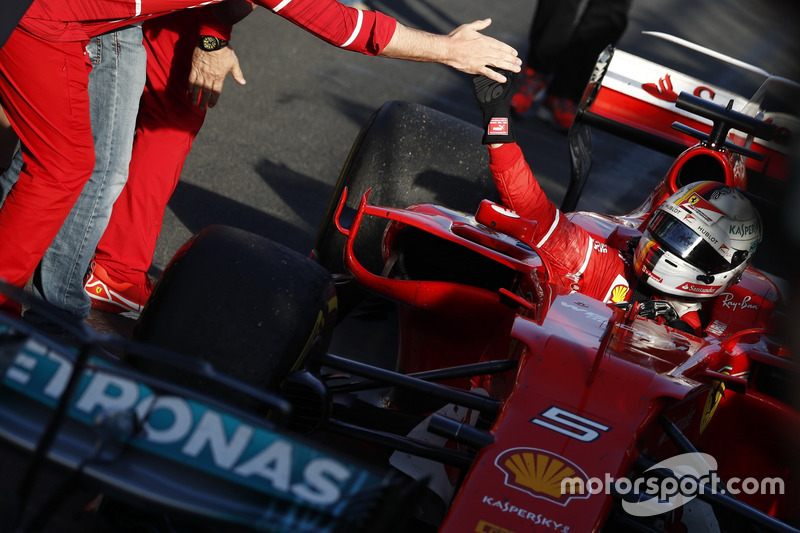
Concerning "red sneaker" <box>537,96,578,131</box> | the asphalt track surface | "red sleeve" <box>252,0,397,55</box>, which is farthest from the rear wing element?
"red sneaker" <box>537,96,578,131</box>

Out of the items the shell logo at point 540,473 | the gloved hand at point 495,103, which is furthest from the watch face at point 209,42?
the shell logo at point 540,473

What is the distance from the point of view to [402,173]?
3.44 metres

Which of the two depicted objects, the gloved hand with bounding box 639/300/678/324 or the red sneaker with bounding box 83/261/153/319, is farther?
the red sneaker with bounding box 83/261/153/319

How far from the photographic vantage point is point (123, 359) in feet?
7.34

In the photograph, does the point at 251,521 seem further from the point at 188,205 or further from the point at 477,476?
the point at 188,205

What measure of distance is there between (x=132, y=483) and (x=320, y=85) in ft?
15.4

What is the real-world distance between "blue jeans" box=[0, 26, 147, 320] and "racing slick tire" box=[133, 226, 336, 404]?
0.75 meters

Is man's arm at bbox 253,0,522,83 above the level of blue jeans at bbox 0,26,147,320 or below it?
above

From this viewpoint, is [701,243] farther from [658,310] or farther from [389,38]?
[389,38]

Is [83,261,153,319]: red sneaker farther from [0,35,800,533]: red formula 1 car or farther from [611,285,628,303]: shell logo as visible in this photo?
[611,285,628,303]: shell logo

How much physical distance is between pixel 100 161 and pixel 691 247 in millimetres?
1871

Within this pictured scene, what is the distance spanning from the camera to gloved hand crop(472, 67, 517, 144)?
3000mm

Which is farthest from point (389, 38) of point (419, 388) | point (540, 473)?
point (540, 473)

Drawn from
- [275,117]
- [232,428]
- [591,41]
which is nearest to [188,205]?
[275,117]
